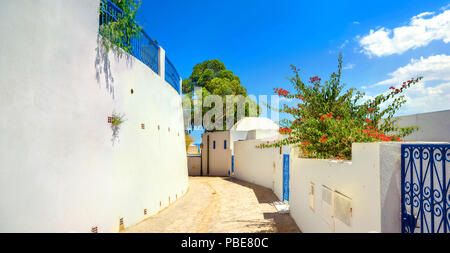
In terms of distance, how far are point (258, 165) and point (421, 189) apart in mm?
15405

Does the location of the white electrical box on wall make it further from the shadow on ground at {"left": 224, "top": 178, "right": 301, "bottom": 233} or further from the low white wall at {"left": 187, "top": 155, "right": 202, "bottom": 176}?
the low white wall at {"left": 187, "top": 155, "right": 202, "bottom": 176}

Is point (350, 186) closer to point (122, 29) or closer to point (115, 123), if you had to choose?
point (115, 123)

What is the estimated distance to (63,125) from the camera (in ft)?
17.1

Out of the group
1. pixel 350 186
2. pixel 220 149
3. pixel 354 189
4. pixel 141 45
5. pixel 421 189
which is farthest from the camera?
pixel 220 149

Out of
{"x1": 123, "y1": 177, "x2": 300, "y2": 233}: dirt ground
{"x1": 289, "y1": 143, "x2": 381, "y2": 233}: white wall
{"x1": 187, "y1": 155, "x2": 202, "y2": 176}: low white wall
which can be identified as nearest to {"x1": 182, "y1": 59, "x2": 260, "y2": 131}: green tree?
{"x1": 187, "y1": 155, "x2": 202, "y2": 176}: low white wall

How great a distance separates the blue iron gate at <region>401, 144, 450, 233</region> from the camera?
2.66 m

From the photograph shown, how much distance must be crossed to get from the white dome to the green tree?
309 cm

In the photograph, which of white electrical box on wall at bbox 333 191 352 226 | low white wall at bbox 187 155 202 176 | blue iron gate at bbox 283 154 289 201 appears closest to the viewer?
white electrical box on wall at bbox 333 191 352 226

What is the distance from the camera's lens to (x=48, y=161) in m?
4.84

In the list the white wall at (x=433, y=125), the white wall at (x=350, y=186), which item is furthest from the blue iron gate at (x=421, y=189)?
the white wall at (x=433, y=125)

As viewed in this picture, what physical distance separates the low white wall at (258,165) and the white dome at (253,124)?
3230 millimetres

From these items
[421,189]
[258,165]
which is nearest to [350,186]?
[421,189]
